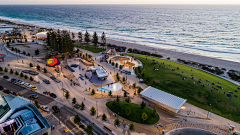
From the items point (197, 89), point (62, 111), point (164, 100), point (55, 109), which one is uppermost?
point (164, 100)

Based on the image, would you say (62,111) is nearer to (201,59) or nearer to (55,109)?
(55,109)

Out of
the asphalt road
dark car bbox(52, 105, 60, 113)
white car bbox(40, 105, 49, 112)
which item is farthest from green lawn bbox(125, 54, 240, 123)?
white car bbox(40, 105, 49, 112)

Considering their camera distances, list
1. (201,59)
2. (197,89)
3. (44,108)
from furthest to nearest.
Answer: (201,59), (197,89), (44,108)

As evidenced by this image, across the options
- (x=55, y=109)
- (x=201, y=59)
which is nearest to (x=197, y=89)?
(x=201, y=59)

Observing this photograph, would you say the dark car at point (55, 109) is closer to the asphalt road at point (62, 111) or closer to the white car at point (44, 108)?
the asphalt road at point (62, 111)

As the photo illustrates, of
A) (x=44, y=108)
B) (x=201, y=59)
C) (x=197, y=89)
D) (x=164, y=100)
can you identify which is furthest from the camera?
(x=201, y=59)

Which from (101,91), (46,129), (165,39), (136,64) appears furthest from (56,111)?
(165,39)

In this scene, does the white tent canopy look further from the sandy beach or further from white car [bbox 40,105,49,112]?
the sandy beach
